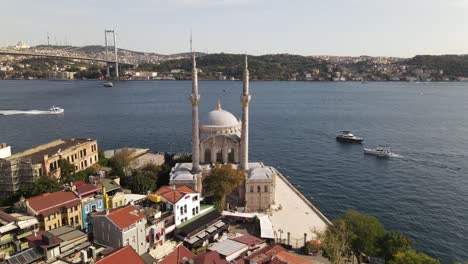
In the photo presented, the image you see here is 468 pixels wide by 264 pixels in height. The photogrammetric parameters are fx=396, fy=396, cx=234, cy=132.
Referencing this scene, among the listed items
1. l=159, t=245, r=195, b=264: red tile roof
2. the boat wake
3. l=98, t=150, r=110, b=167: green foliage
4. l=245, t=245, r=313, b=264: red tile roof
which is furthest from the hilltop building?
the boat wake

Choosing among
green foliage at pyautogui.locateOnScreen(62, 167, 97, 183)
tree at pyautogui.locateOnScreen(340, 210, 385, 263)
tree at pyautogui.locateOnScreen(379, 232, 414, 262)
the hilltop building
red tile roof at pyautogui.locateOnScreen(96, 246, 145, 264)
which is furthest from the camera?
green foliage at pyautogui.locateOnScreen(62, 167, 97, 183)

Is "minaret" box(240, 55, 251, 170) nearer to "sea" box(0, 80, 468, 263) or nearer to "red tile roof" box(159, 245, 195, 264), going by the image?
"sea" box(0, 80, 468, 263)

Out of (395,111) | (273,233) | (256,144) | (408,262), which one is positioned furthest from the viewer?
(395,111)

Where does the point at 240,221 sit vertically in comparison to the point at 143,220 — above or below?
below

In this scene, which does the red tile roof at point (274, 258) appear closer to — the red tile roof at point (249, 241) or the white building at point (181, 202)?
the red tile roof at point (249, 241)

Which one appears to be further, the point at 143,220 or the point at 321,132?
the point at 321,132

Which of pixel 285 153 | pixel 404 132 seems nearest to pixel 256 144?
pixel 285 153

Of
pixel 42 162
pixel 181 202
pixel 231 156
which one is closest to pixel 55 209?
pixel 181 202

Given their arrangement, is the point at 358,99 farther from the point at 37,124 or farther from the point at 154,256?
the point at 154,256
